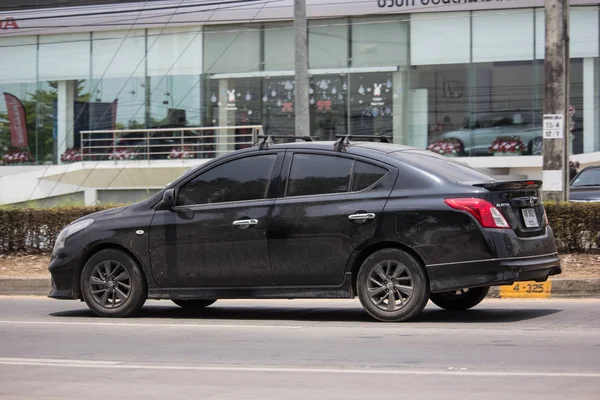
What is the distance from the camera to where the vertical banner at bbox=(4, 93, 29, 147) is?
35031 millimetres

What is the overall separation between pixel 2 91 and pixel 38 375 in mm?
29930

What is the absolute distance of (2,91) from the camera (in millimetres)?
35281

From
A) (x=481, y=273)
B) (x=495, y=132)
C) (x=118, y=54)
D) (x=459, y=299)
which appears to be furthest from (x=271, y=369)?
(x=118, y=54)

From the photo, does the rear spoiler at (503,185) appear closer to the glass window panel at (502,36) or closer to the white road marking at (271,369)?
the white road marking at (271,369)

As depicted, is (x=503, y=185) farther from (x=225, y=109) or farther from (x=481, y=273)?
(x=225, y=109)

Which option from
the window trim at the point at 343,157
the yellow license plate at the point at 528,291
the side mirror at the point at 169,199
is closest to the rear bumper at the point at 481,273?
the window trim at the point at 343,157

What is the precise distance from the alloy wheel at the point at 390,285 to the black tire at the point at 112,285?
8.34 ft

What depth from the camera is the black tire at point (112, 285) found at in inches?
399

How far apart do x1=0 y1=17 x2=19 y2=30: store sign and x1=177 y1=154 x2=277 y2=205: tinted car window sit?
2660cm

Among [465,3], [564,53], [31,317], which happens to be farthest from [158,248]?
[465,3]

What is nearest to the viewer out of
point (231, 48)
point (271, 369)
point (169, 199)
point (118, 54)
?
point (271, 369)

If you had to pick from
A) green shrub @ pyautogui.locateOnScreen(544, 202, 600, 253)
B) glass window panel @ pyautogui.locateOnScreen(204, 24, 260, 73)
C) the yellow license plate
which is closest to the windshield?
green shrub @ pyautogui.locateOnScreen(544, 202, 600, 253)

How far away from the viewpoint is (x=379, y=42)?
30.2m

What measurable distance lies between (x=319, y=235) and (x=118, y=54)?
25.2 metres
